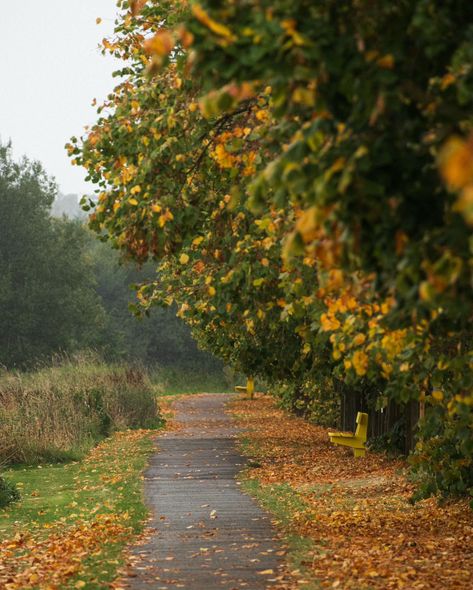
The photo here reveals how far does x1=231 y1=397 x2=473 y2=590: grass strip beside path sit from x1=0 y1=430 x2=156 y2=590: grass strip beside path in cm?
175

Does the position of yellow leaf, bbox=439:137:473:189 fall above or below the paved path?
above

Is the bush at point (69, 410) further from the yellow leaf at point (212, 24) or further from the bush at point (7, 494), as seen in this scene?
the yellow leaf at point (212, 24)

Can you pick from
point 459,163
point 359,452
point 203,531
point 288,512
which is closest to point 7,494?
point 288,512

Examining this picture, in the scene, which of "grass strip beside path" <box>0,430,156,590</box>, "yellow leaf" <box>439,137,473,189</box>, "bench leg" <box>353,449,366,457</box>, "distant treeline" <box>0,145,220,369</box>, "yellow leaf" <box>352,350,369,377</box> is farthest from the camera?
"distant treeline" <box>0,145,220,369</box>

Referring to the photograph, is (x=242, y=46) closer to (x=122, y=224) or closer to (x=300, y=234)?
(x=300, y=234)

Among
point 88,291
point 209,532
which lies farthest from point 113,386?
point 88,291

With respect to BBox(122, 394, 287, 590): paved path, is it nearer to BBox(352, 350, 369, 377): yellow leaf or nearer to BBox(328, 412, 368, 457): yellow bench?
BBox(328, 412, 368, 457): yellow bench

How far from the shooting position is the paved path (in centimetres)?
909

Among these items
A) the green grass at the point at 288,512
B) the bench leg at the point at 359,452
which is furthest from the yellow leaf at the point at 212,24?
the bench leg at the point at 359,452

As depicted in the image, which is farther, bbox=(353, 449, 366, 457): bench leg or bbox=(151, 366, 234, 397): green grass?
bbox=(151, 366, 234, 397): green grass

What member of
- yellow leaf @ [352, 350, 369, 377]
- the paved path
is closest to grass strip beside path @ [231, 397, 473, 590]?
the paved path

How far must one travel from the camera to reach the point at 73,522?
44.3ft

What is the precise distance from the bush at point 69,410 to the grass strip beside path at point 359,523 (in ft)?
14.1

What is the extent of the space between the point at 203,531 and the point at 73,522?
2.36m
